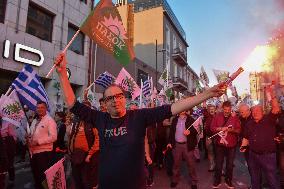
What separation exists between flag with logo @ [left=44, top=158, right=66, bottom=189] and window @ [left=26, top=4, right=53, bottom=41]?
11343mm

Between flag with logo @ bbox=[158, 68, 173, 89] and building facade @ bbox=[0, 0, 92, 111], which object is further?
flag with logo @ bbox=[158, 68, 173, 89]

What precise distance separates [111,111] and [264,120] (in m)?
4.16

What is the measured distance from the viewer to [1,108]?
6.39 metres

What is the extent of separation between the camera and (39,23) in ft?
52.5

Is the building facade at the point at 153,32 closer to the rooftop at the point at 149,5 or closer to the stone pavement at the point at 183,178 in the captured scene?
the rooftop at the point at 149,5

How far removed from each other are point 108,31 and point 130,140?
2.82 metres

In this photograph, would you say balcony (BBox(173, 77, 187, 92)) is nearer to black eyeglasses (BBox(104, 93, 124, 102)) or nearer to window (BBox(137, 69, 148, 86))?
window (BBox(137, 69, 148, 86))

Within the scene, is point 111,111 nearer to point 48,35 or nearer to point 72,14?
point 48,35

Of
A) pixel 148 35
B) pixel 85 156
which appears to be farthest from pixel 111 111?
pixel 148 35

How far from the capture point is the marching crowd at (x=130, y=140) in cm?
295

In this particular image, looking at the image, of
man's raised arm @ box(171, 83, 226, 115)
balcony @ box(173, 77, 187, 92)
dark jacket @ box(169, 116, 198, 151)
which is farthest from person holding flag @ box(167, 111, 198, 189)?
balcony @ box(173, 77, 187, 92)

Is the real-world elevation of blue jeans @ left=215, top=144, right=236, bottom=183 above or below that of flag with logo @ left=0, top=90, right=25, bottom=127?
below

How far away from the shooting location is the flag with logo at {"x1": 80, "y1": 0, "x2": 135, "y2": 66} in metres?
4.90

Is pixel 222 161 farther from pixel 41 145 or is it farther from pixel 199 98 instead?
pixel 199 98
